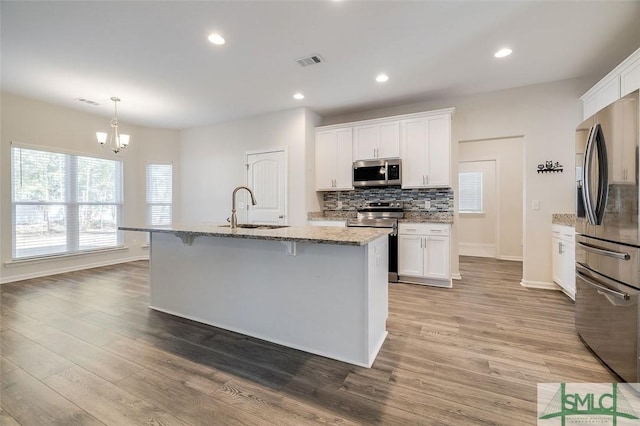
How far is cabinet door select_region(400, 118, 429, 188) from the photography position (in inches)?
161

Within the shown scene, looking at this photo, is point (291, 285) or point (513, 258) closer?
point (291, 285)

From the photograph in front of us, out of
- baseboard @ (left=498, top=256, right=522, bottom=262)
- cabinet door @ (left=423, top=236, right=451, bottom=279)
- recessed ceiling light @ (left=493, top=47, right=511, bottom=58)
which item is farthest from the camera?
baseboard @ (left=498, top=256, right=522, bottom=262)

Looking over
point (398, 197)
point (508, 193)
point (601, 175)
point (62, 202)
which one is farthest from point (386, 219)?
point (62, 202)

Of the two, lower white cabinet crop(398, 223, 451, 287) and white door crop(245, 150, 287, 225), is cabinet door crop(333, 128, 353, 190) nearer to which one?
white door crop(245, 150, 287, 225)

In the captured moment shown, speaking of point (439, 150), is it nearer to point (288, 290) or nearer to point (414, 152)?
point (414, 152)

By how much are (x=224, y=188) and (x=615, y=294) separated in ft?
18.1

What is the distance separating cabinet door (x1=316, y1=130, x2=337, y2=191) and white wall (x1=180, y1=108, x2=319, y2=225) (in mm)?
149

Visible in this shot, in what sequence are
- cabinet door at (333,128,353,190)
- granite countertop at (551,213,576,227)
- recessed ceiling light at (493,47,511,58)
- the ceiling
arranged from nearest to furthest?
the ceiling → recessed ceiling light at (493,47,511,58) → granite countertop at (551,213,576,227) → cabinet door at (333,128,353,190)

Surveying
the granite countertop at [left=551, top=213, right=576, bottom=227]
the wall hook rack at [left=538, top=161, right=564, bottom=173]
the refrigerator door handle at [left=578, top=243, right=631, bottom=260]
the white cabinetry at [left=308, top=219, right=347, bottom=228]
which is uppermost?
the wall hook rack at [left=538, top=161, right=564, bottom=173]

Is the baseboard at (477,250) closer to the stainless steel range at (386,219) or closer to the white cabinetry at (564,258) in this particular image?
the white cabinetry at (564,258)

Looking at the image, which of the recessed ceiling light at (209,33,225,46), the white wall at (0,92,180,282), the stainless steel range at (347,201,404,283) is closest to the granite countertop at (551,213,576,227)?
the stainless steel range at (347,201,404,283)

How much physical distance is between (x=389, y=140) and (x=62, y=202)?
559cm

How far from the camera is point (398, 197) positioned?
4598mm

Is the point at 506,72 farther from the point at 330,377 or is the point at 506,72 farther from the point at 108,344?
the point at 108,344
